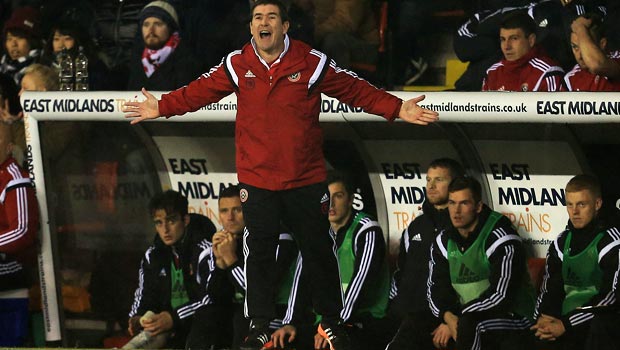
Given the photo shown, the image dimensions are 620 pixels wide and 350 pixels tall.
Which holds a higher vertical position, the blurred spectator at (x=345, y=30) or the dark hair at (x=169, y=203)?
the blurred spectator at (x=345, y=30)

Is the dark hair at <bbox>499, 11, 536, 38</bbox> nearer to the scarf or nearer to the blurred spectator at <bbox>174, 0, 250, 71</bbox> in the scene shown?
the blurred spectator at <bbox>174, 0, 250, 71</bbox>

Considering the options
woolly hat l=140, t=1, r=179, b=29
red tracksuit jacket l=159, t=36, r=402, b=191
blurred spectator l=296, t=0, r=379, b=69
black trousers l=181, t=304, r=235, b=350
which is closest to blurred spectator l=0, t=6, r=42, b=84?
woolly hat l=140, t=1, r=179, b=29

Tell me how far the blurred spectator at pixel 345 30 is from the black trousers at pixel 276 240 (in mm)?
2373

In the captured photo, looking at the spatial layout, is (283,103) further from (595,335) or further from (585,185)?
(595,335)

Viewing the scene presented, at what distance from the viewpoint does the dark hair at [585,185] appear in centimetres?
784

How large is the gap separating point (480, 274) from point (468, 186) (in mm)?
529

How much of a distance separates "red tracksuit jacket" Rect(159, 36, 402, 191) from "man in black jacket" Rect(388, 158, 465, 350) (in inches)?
63.3

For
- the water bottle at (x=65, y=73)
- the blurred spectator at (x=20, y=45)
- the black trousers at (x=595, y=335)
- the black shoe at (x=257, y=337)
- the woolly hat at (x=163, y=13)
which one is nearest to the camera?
the black shoe at (x=257, y=337)

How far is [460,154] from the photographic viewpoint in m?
→ 8.66

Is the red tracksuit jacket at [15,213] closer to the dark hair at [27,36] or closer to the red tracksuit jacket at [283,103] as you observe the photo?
the dark hair at [27,36]

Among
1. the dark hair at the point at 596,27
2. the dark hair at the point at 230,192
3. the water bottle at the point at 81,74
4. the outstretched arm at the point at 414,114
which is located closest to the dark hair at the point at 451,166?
the dark hair at the point at 596,27

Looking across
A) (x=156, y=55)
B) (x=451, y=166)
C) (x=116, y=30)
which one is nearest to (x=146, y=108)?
(x=451, y=166)

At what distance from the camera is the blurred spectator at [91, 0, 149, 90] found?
9.92 m

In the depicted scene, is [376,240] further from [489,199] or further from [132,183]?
[132,183]
